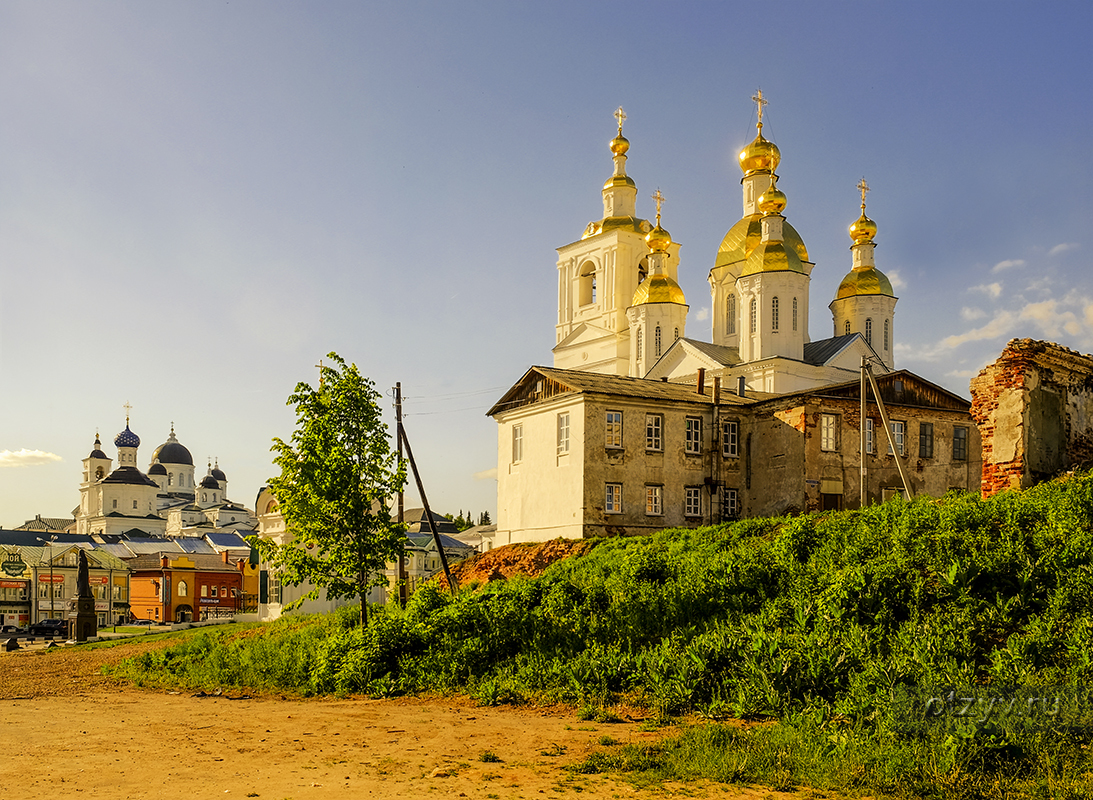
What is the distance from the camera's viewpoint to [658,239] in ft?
175

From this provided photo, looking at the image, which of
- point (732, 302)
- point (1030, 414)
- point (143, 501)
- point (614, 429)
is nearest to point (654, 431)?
point (614, 429)

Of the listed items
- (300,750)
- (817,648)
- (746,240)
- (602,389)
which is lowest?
(300,750)

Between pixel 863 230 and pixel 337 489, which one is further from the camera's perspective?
pixel 863 230

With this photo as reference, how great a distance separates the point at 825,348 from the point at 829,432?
21681 millimetres

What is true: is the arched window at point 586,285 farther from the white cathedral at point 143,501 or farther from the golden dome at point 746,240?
the white cathedral at point 143,501

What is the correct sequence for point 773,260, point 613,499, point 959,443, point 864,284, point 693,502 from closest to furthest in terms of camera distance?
point 613,499 → point 693,502 → point 959,443 → point 773,260 → point 864,284

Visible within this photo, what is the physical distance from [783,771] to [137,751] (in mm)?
6534

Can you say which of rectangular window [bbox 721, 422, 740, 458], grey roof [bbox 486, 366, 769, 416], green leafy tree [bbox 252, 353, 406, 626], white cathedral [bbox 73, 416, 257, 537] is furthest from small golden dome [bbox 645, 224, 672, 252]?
white cathedral [bbox 73, 416, 257, 537]

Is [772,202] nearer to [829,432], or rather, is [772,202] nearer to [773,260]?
[773,260]

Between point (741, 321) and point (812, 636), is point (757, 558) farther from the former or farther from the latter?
point (741, 321)

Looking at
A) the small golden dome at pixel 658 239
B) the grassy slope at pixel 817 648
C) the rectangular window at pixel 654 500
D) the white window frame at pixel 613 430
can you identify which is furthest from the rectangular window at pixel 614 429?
the small golden dome at pixel 658 239

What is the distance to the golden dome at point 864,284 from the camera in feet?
169

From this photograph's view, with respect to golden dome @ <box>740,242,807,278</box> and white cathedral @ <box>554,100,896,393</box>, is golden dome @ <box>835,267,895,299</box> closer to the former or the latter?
white cathedral @ <box>554,100,896,393</box>

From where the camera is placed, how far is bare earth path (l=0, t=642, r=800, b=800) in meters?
8.48
